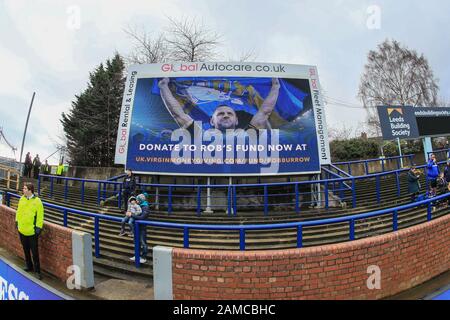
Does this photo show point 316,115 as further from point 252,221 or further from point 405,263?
point 405,263

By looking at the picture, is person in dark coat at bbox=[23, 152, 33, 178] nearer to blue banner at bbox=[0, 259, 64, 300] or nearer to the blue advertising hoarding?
the blue advertising hoarding

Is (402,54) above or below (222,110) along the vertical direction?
above

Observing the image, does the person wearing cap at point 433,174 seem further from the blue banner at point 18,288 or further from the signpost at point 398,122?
the blue banner at point 18,288

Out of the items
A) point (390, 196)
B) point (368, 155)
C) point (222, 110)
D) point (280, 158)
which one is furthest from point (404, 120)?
point (222, 110)

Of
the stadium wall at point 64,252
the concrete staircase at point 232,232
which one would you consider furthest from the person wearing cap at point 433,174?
the stadium wall at point 64,252

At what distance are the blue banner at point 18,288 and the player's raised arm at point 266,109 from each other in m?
8.46

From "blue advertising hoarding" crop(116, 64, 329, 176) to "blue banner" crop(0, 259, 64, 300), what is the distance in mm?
5832

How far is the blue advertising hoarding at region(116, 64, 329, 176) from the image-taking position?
10609mm

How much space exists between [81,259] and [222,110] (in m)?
7.80


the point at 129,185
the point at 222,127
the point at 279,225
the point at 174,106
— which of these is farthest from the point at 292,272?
the point at 174,106

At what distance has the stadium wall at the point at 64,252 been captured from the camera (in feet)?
15.0

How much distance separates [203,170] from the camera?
34.6 ft

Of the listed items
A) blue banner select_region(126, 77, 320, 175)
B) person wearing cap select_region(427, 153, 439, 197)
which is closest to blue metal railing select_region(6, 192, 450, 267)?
person wearing cap select_region(427, 153, 439, 197)
